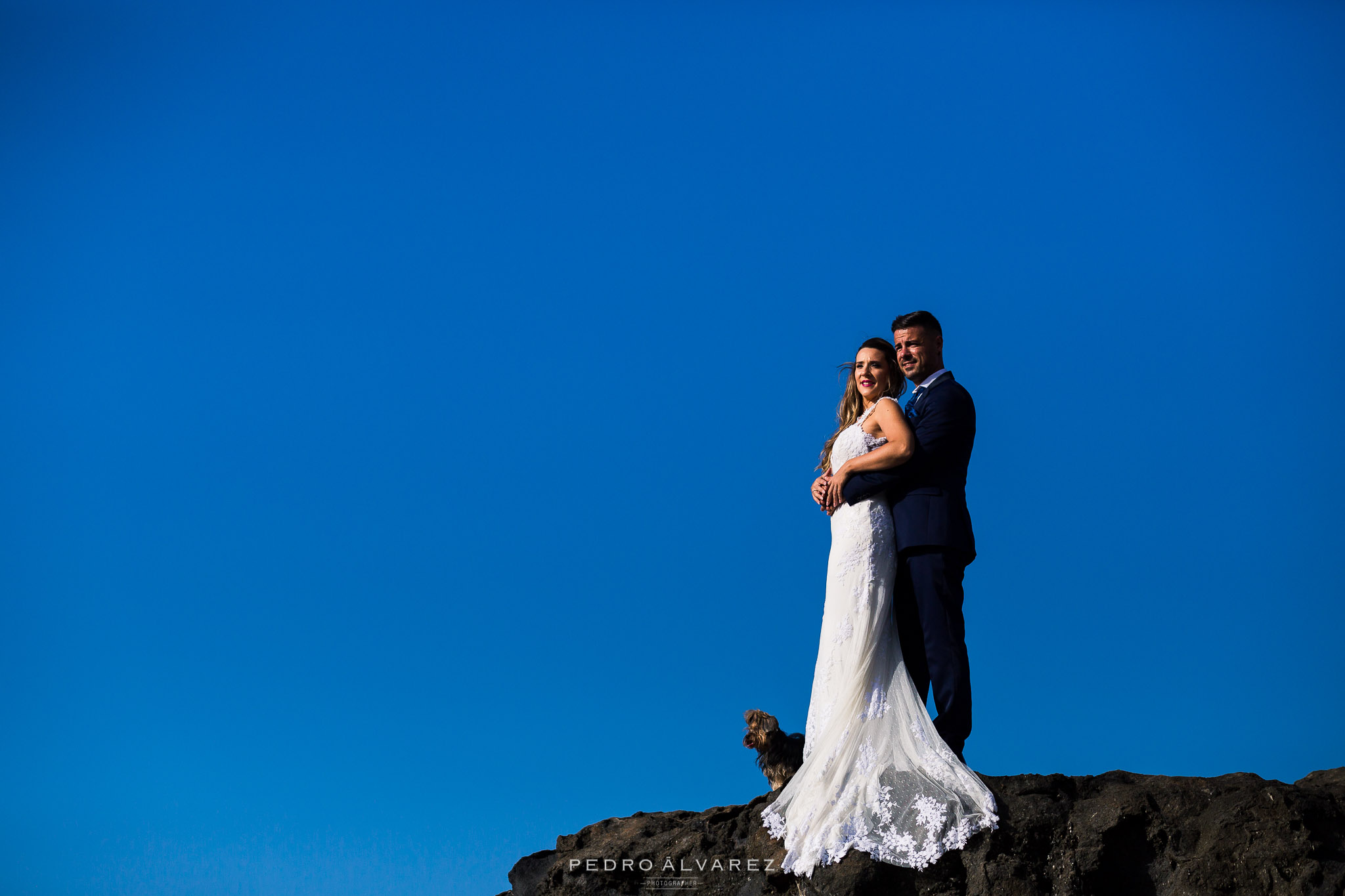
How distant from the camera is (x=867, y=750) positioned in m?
5.46

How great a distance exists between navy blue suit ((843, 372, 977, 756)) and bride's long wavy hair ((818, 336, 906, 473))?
1.04ft

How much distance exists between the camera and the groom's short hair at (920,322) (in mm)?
5984

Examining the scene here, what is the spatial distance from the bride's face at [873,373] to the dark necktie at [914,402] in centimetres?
22

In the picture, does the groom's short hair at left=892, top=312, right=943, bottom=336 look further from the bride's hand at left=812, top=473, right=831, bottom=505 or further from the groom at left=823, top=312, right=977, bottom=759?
the bride's hand at left=812, top=473, right=831, bottom=505

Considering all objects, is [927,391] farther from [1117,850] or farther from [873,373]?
[1117,850]

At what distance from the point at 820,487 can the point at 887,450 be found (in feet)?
2.04

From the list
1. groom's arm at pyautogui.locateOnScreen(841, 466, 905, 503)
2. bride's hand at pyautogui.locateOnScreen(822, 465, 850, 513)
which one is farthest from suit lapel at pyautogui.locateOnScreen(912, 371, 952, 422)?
bride's hand at pyautogui.locateOnScreen(822, 465, 850, 513)

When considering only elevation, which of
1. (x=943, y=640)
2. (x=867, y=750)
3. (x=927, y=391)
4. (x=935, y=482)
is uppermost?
(x=927, y=391)

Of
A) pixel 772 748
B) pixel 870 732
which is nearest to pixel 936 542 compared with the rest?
pixel 870 732

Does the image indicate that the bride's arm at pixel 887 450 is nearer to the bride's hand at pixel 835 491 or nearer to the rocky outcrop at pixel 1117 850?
the bride's hand at pixel 835 491

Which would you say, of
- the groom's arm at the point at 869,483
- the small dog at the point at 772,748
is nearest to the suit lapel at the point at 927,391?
the groom's arm at the point at 869,483

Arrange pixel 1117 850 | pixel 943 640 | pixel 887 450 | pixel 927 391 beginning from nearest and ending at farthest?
1. pixel 1117 850
2. pixel 943 640
3. pixel 887 450
4. pixel 927 391

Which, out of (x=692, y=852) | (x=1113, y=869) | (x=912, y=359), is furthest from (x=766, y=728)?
(x=912, y=359)

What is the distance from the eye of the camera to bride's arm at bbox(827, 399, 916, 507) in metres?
5.68
